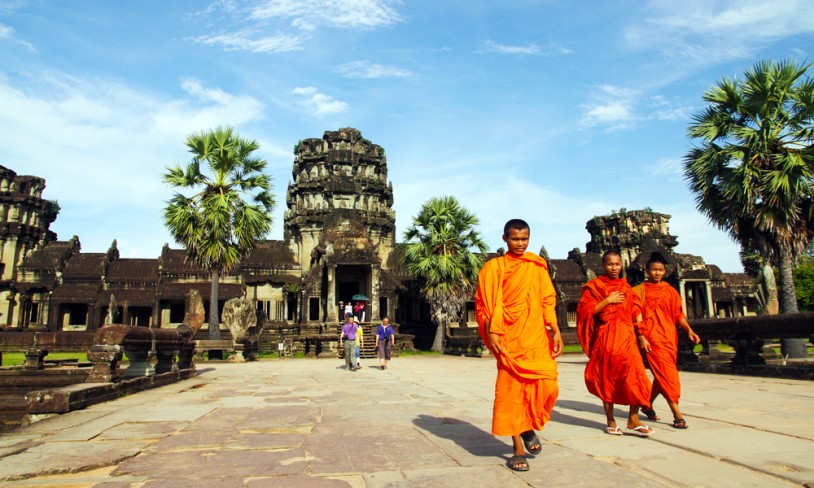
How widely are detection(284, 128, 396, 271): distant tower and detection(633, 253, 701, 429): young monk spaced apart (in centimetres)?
2956

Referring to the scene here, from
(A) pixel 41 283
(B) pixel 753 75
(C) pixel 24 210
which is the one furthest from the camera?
(C) pixel 24 210

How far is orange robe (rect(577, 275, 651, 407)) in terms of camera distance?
4.87 metres

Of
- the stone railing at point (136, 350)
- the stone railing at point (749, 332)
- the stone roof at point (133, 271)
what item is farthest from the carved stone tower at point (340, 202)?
the stone railing at point (749, 332)

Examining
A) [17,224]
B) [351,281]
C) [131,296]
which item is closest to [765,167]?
[351,281]

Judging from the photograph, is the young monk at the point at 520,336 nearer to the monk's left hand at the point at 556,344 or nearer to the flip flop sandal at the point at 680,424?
the monk's left hand at the point at 556,344

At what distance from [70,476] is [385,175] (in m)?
37.4

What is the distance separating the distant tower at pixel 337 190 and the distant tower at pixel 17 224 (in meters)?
18.2

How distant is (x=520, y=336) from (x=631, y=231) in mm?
43389

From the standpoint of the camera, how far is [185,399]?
814 cm

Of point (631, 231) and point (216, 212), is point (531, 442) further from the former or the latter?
point (631, 231)

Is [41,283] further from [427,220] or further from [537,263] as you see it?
[537,263]

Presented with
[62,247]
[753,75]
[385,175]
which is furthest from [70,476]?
[62,247]

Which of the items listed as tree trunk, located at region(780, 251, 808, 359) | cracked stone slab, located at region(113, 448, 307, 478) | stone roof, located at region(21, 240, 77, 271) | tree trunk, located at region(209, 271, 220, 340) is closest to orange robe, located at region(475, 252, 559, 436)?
cracked stone slab, located at region(113, 448, 307, 478)

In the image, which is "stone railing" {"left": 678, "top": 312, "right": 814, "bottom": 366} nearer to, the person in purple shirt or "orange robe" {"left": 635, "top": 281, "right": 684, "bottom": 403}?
"orange robe" {"left": 635, "top": 281, "right": 684, "bottom": 403}
